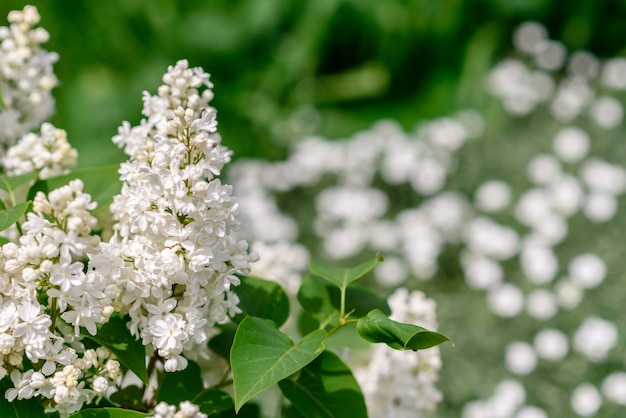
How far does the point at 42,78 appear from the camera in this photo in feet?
3.15

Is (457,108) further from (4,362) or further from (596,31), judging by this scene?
(4,362)

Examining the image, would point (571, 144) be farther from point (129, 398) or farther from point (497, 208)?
point (129, 398)

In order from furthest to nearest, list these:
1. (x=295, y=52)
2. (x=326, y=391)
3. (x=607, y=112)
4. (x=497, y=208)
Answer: (x=295, y=52) < (x=607, y=112) < (x=497, y=208) < (x=326, y=391)

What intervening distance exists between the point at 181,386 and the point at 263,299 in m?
0.12

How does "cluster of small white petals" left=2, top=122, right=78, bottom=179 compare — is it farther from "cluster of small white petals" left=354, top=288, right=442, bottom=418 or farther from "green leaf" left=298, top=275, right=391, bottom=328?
"cluster of small white petals" left=354, top=288, right=442, bottom=418

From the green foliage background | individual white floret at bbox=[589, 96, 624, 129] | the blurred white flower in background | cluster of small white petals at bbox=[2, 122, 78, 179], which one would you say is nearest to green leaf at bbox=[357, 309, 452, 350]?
cluster of small white petals at bbox=[2, 122, 78, 179]

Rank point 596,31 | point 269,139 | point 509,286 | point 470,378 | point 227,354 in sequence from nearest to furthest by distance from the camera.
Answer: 1. point 227,354
2. point 470,378
3. point 509,286
4. point 269,139
5. point 596,31

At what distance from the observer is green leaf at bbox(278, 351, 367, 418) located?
73 centimetres

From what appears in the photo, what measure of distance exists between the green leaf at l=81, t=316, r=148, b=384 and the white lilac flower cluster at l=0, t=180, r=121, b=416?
0.01 metres

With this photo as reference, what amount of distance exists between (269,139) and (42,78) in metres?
2.21

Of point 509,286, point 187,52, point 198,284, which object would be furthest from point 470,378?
point 187,52

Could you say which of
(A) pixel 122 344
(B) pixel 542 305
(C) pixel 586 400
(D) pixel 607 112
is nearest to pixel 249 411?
(A) pixel 122 344

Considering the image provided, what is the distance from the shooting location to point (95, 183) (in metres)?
0.80

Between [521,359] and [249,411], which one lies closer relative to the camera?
[249,411]
